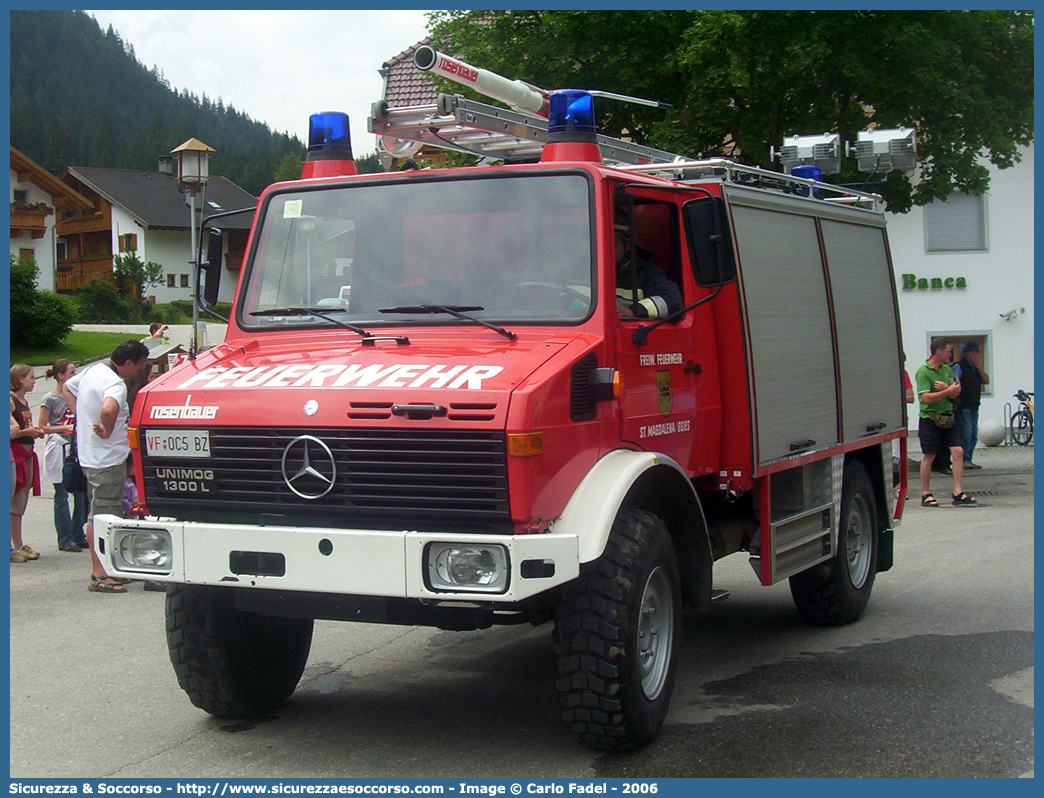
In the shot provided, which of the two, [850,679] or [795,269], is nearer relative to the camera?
[850,679]

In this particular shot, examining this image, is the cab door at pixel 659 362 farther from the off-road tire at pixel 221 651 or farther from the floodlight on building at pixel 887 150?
the floodlight on building at pixel 887 150

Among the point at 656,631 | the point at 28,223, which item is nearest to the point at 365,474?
the point at 656,631

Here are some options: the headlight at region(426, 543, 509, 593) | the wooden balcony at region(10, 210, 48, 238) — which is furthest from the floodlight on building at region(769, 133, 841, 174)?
the wooden balcony at region(10, 210, 48, 238)

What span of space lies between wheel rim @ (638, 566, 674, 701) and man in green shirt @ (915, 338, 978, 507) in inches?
363

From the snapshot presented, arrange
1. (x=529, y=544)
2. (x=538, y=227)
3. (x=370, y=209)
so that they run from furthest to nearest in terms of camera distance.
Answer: (x=370, y=209) → (x=538, y=227) → (x=529, y=544)

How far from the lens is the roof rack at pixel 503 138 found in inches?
262

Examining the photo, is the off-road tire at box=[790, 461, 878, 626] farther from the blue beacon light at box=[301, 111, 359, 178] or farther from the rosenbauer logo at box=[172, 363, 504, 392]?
the blue beacon light at box=[301, 111, 359, 178]

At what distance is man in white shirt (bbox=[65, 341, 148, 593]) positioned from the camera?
8758 millimetres

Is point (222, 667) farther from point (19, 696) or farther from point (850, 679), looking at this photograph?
point (850, 679)

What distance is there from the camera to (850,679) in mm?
6551

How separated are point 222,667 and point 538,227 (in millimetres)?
2516

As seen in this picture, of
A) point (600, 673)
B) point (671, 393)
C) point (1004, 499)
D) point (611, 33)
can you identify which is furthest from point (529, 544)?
point (611, 33)

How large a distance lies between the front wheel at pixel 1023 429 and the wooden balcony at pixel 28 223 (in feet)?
150

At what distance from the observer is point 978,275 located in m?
25.4
